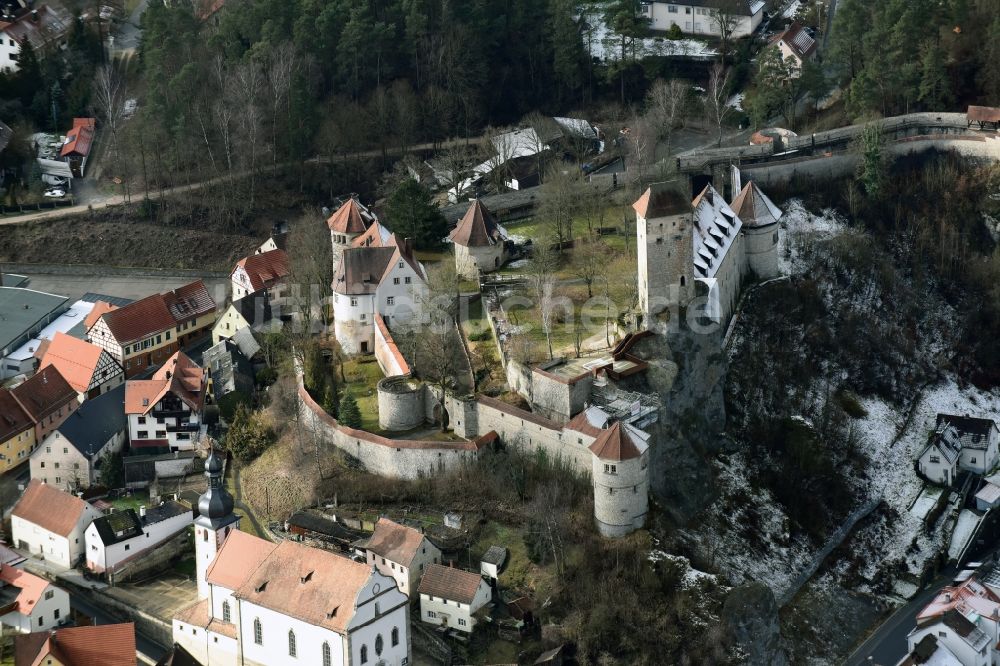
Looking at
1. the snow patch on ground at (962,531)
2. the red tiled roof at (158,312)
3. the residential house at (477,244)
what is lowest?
the snow patch on ground at (962,531)

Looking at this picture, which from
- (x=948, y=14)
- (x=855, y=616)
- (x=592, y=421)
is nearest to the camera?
(x=592, y=421)

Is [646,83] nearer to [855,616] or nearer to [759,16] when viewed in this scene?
[759,16]

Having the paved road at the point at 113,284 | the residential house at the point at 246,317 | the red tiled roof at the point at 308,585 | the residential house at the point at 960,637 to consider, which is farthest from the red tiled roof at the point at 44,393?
the residential house at the point at 960,637

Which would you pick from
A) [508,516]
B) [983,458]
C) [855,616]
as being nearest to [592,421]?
[508,516]

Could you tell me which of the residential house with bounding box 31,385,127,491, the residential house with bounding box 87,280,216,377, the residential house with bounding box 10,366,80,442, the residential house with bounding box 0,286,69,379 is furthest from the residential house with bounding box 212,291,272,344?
the residential house with bounding box 0,286,69,379

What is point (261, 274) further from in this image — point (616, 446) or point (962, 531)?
point (962, 531)

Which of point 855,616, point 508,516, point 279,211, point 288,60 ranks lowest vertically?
point 855,616

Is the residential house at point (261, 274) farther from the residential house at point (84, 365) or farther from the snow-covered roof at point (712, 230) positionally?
the snow-covered roof at point (712, 230)
